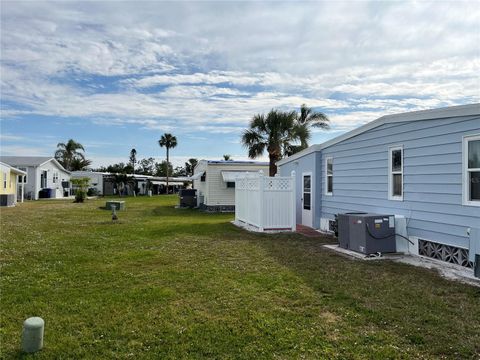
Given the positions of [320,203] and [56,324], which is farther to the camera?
[320,203]

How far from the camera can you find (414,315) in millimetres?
4512

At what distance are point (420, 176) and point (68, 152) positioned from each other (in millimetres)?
56633

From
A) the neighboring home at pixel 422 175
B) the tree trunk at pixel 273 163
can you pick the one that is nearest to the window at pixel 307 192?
the neighboring home at pixel 422 175

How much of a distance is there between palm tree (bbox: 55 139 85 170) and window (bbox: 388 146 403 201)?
180ft

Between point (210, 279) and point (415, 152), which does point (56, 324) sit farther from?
point (415, 152)

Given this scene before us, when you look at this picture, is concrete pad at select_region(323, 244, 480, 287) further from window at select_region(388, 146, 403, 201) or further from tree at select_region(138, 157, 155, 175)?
tree at select_region(138, 157, 155, 175)

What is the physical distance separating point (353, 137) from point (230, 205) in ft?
41.9

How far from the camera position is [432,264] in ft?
24.0

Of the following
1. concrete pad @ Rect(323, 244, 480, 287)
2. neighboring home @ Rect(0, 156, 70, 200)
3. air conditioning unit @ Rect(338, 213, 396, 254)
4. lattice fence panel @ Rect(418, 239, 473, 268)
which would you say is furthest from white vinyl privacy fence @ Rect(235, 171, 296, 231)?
neighboring home @ Rect(0, 156, 70, 200)

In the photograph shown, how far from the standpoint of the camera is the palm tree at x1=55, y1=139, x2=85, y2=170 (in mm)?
55875

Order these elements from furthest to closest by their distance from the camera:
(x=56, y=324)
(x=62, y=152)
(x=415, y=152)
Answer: (x=62, y=152)
(x=415, y=152)
(x=56, y=324)

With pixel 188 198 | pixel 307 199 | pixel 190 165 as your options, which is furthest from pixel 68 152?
pixel 307 199

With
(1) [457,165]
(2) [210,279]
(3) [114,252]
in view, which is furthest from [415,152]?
(3) [114,252]

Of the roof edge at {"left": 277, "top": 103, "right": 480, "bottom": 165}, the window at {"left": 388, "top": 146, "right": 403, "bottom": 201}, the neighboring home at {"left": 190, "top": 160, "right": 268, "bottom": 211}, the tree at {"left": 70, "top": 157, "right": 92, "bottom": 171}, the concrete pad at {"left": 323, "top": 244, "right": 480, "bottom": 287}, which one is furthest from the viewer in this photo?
the tree at {"left": 70, "top": 157, "right": 92, "bottom": 171}
